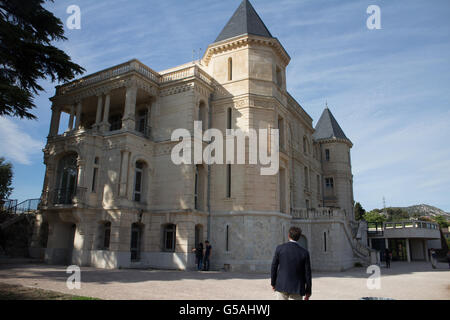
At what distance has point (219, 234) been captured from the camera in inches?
866

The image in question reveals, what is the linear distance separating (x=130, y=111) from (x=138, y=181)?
4.88 meters

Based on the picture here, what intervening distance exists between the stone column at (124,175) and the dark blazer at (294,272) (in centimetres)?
1637

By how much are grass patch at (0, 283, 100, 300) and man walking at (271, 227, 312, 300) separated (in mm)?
5419

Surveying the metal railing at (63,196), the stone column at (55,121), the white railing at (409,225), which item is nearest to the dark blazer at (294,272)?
the metal railing at (63,196)

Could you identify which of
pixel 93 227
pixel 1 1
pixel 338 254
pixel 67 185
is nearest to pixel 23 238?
pixel 67 185

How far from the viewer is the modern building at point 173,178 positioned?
20.8 m

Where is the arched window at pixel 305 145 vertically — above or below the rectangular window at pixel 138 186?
above

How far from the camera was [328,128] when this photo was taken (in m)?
44.0

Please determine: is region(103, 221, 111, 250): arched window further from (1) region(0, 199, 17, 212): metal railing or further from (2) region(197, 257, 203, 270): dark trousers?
(1) region(0, 199, 17, 212): metal railing

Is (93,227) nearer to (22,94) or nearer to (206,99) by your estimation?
(22,94)

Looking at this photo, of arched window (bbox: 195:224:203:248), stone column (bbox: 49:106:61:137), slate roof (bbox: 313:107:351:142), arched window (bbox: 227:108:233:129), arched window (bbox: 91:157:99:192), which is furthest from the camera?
slate roof (bbox: 313:107:351:142)

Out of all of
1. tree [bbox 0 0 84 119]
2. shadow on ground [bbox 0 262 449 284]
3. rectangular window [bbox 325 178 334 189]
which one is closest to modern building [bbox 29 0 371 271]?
shadow on ground [bbox 0 262 449 284]

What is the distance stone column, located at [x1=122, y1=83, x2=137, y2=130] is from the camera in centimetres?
2164

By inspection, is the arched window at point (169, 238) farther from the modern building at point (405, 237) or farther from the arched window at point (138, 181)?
the modern building at point (405, 237)
